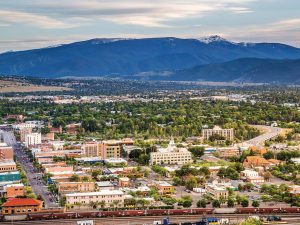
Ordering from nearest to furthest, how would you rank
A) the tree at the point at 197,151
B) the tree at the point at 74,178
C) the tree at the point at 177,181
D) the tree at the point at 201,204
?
the tree at the point at 201,204 → the tree at the point at 177,181 → the tree at the point at 74,178 → the tree at the point at 197,151

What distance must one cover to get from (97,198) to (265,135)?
2482 centimetres

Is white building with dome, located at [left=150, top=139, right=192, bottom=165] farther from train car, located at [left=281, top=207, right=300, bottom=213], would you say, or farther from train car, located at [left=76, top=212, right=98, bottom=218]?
train car, located at [left=76, top=212, right=98, bottom=218]

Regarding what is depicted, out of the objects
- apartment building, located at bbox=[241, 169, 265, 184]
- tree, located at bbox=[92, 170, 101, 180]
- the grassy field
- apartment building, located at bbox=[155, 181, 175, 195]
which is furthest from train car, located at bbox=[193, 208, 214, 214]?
the grassy field

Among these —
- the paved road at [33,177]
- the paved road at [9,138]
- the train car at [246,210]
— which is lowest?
the paved road at [9,138]

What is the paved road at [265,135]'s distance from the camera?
4918 centimetres

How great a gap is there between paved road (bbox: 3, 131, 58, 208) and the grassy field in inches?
2918

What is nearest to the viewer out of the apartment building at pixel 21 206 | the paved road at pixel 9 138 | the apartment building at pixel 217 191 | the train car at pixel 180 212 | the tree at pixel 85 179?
the train car at pixel 180 212

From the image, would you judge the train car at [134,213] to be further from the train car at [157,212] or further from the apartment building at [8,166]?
the apartment building at [8,166]

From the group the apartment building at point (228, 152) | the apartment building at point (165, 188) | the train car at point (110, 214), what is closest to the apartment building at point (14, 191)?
the train car at point (110, 214)

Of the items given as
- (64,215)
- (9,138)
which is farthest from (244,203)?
(9,138)

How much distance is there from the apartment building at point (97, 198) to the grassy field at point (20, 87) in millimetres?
96141

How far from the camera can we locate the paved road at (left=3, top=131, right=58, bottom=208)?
31325 millimetres

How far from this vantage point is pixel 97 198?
30.4m

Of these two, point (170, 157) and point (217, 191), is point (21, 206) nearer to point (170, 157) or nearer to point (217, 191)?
point (217, 191)
